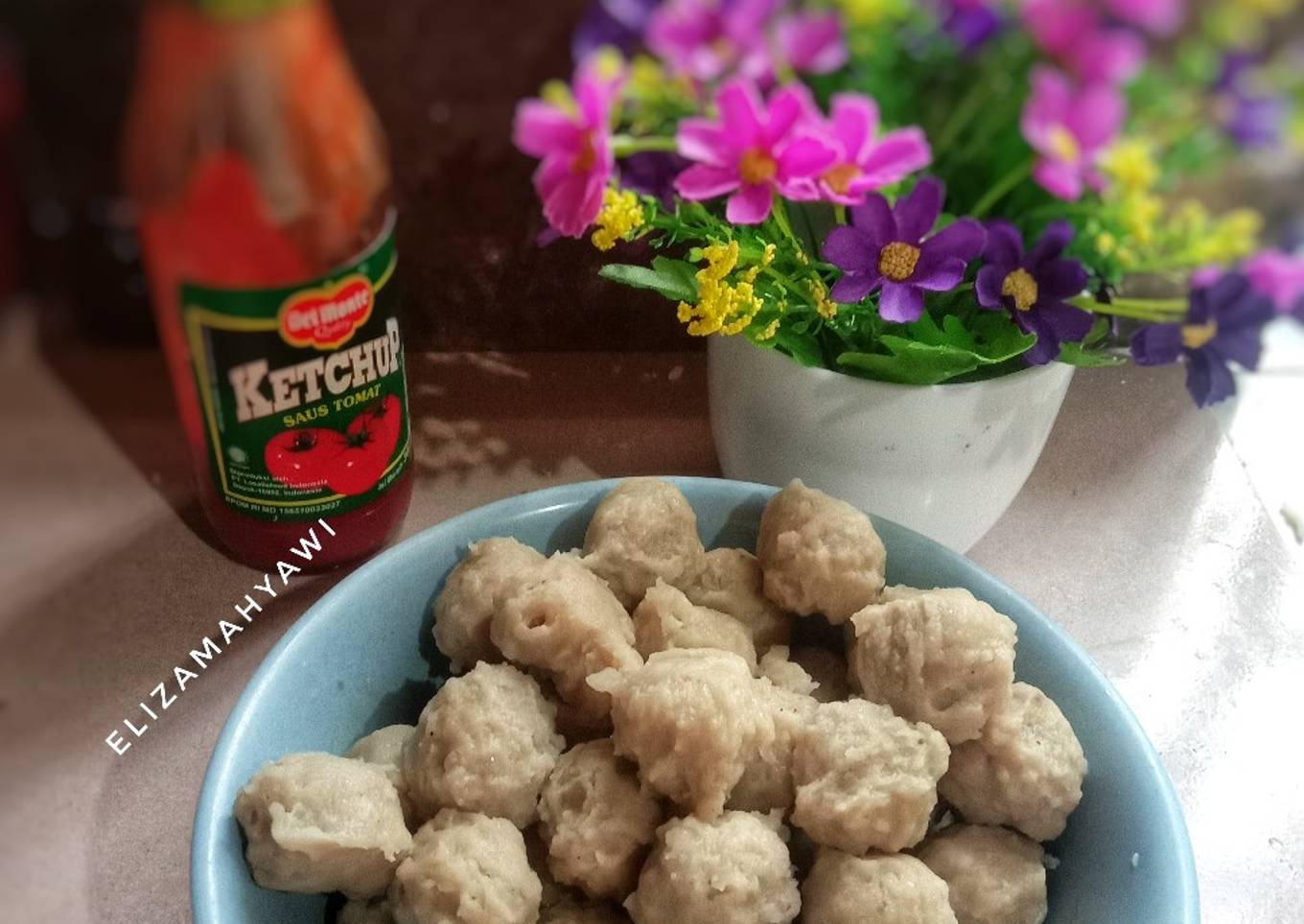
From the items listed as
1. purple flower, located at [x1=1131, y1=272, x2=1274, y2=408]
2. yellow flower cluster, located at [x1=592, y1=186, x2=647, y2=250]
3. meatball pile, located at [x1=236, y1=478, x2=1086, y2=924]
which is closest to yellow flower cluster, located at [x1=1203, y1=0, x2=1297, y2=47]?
purple flower, located at [x1=1131, y1=272, x2=1274, y2=408]

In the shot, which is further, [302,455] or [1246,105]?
[302,455]

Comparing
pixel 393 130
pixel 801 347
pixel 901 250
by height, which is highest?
pixel 393 130

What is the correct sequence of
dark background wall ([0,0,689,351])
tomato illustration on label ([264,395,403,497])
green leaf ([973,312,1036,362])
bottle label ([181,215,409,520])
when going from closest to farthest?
dark background wall ([0,0,689,351]) < bottle label ([181,215,409,520]) < tomato illustration on label ([264,395,403,497]) < green leaf ([973,312,1036,362])

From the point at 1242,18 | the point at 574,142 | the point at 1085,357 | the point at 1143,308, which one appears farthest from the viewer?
the point at 1085,357

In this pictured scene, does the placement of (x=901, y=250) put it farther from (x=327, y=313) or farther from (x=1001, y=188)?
(x=327, y=313)

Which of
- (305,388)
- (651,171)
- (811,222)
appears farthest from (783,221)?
(305,388)

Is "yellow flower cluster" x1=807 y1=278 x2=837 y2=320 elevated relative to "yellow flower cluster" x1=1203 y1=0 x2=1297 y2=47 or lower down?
lower down

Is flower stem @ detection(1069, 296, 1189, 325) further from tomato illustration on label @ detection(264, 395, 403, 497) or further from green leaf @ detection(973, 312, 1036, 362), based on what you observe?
tomato illustration on label @ detection(264, 395, 403, 497)
